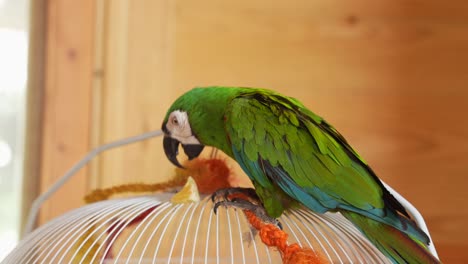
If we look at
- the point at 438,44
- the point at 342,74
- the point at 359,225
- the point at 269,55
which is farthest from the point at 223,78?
the point at 359,225

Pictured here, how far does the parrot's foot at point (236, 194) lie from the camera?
2.48 ft

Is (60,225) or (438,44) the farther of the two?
(438,44)

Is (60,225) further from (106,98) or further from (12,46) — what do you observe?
(12,46)

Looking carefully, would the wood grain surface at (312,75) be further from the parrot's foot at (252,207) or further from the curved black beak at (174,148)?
the parrot's foot at (252,207)

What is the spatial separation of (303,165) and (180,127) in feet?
0.78

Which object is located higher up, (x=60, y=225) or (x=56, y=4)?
(x=56, y=4)

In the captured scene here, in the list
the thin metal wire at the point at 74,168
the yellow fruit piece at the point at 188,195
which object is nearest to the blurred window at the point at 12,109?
the thin metal wire at the point at 74,168

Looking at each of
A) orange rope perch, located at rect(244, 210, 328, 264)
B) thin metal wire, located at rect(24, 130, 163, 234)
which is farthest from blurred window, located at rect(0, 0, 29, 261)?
orange rope perch, located at rect(244, 210, 328, 264)

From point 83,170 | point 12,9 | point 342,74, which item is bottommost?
point 83,170

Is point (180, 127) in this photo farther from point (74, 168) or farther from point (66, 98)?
point (66, 98)

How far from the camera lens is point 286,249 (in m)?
0.56

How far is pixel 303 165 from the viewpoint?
653mm

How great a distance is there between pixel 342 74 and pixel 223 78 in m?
0.27

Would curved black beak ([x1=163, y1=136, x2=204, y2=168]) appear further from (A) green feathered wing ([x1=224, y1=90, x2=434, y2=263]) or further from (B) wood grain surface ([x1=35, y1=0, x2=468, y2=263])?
(B) wood grain surface ([x1=35, y1=0, x2=468, y2=263])
